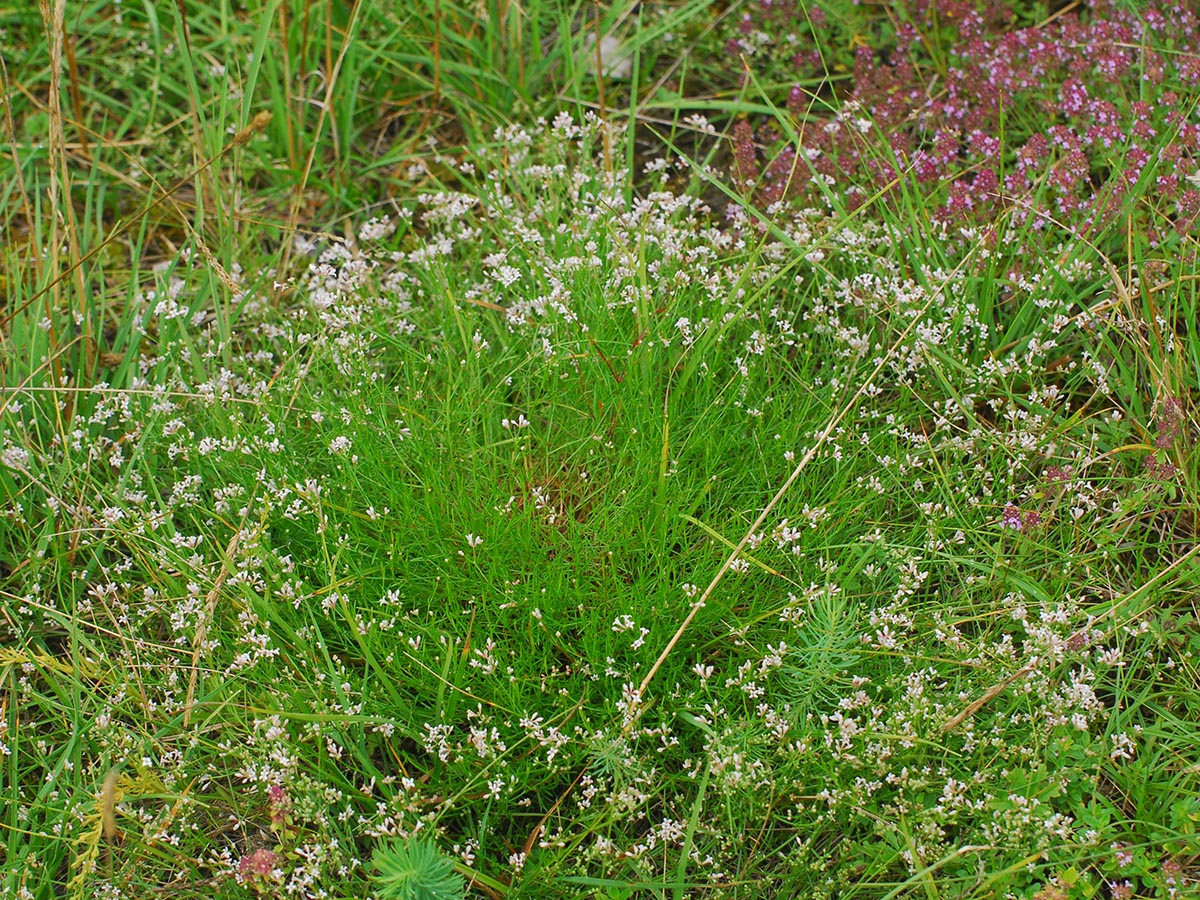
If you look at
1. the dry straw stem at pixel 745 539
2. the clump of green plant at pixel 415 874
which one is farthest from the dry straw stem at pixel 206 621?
the dry straw stem at pixel 745 539

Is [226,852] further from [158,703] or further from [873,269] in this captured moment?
[873,269]

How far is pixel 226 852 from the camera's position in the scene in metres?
2.45

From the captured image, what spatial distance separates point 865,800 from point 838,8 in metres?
3.45

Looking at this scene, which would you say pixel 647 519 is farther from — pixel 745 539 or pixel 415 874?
pixel 415 874

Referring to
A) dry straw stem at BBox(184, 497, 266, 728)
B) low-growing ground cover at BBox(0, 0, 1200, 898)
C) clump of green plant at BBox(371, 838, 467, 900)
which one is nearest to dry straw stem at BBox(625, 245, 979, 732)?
low-growing ground cover at BBox(0, 0, 1200, 898)

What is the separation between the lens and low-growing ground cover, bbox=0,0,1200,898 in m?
2.55

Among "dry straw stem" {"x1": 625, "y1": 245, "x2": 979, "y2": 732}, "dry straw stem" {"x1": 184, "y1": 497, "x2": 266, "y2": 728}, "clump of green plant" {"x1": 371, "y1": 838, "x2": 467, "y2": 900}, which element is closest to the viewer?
"clump of green plant" {"x1": 371, "y1": 838, "x2": 467, "y2": 900}

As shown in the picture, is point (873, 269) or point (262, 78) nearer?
point (873, 269)

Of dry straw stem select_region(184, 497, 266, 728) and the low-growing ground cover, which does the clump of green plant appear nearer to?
the low-growing ground cover

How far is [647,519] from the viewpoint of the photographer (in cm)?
299

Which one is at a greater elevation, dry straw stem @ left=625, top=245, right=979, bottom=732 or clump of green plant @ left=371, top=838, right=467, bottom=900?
dry straw stem @ left=625, top=245, right=979, bottom=732

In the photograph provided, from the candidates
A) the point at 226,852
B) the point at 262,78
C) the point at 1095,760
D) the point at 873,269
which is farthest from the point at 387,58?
the point at 1095,760

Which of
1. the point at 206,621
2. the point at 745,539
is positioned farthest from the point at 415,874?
the point at 745,539

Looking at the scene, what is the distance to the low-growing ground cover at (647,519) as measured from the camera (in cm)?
255
